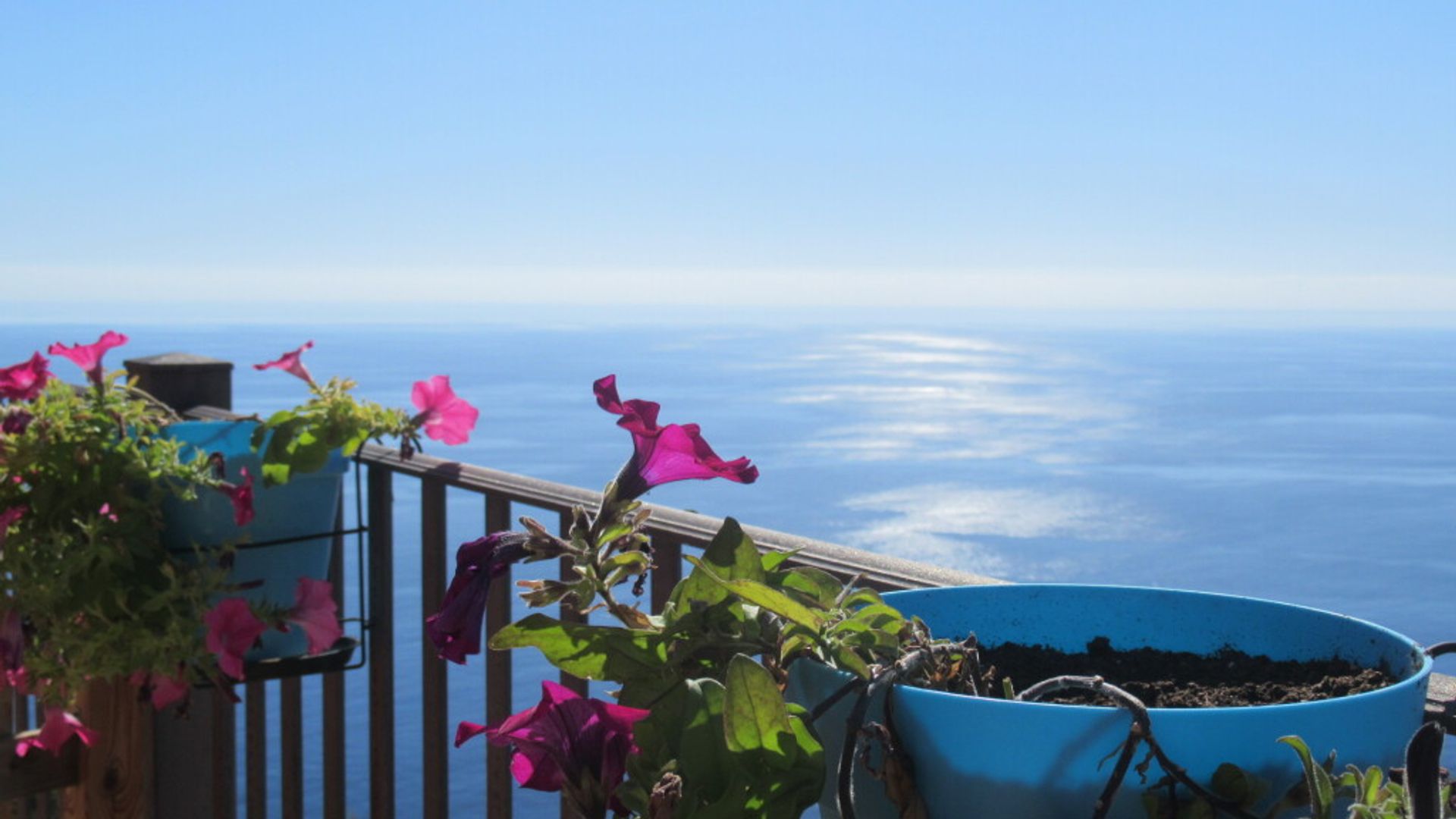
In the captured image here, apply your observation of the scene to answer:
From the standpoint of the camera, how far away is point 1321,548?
76.9 metres

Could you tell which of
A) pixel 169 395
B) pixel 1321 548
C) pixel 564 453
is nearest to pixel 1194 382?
pixel 1321 548

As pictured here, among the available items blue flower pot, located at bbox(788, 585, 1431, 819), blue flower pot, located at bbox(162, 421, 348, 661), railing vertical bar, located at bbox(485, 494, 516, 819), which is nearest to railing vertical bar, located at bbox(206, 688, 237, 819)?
blue flower pot, located at bbox(162, 421, 348, 661)

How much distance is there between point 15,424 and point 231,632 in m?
0.40

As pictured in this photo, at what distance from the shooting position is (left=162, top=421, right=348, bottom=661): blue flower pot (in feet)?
5.41

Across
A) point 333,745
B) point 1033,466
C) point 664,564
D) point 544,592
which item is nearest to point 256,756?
point 333,745

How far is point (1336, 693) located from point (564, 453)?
289 ft

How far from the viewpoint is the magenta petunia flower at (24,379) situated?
5.21ft

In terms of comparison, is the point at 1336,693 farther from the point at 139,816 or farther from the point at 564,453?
the point at 564,453

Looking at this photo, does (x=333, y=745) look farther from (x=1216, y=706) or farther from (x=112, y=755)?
(x=1216, y=706)

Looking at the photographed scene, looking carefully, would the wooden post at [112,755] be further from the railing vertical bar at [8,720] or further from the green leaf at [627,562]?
the green leaf at [627,562]

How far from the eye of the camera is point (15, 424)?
5.15 feet

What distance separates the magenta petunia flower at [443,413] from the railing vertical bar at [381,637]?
0.39 m

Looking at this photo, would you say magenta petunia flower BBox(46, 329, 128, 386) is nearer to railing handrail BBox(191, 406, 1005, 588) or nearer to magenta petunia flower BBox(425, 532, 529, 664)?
railing handrail BBox(191, 406, 1005, 588)

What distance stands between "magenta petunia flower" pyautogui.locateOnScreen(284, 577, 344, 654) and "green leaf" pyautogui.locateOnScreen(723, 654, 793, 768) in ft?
4.63
